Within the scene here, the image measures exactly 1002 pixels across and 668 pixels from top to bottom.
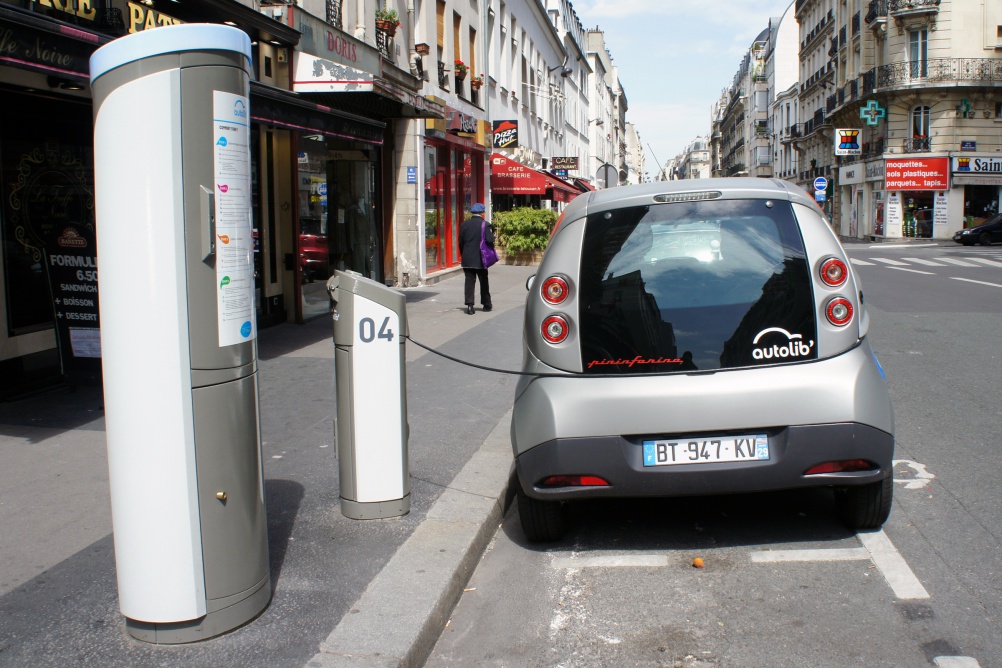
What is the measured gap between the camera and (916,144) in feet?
161

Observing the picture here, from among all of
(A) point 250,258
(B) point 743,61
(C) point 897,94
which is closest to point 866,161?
(C) point 897,94

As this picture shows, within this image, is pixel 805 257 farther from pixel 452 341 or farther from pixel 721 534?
pixel 452 341

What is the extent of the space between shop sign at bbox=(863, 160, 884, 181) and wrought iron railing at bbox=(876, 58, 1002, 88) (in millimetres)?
4057

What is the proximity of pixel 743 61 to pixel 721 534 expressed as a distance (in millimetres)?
124152

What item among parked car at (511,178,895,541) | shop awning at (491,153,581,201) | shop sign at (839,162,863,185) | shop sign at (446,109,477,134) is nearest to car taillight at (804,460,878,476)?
parked car at (511,178,895,541)

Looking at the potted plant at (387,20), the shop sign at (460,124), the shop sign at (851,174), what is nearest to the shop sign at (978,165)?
the shop sign at (851,174)

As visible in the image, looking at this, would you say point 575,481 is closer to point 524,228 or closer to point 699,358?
point 699,358

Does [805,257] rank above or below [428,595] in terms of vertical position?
above

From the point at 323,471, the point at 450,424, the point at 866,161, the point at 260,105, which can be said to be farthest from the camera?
the point at 866,161

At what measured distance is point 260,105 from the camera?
8617 mm

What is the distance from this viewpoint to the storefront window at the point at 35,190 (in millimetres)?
7730

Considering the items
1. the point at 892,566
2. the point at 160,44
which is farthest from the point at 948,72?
the point at 160,44

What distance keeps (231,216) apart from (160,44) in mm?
580

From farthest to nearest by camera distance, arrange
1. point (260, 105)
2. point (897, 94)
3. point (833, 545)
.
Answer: point (897, 94) → point (260, 105) → point (833, 545)
